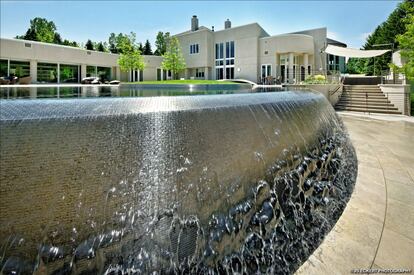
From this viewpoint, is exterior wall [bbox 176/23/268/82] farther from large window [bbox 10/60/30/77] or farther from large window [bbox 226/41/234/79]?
large window [bbox 10/60/30/77]

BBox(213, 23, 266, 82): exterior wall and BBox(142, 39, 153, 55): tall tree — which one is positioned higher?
BBox(142, 39, 153, 55): tall tree

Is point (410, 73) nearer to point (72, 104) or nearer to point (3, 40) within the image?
point (72, 104)

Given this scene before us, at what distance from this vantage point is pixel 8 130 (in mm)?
2020

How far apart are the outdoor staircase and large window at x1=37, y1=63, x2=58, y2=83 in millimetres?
27515

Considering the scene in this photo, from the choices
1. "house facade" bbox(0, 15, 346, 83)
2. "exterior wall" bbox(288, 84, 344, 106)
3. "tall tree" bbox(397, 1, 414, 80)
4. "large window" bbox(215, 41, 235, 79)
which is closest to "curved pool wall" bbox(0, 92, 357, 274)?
"exterior wall" bbox(288, 84, 344, 106)

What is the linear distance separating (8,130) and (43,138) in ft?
0.74

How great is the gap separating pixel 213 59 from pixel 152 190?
117 feet

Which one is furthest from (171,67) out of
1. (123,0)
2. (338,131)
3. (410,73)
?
(338,131)

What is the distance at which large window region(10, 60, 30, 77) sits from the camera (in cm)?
2653

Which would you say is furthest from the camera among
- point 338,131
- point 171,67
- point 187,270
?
point 171,67

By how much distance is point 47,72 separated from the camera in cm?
2930

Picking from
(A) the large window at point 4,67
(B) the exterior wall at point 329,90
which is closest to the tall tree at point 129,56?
(A) the large window at point 4,67

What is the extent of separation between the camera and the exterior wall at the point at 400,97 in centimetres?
1457

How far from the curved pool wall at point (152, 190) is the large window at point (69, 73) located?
3197 cm
